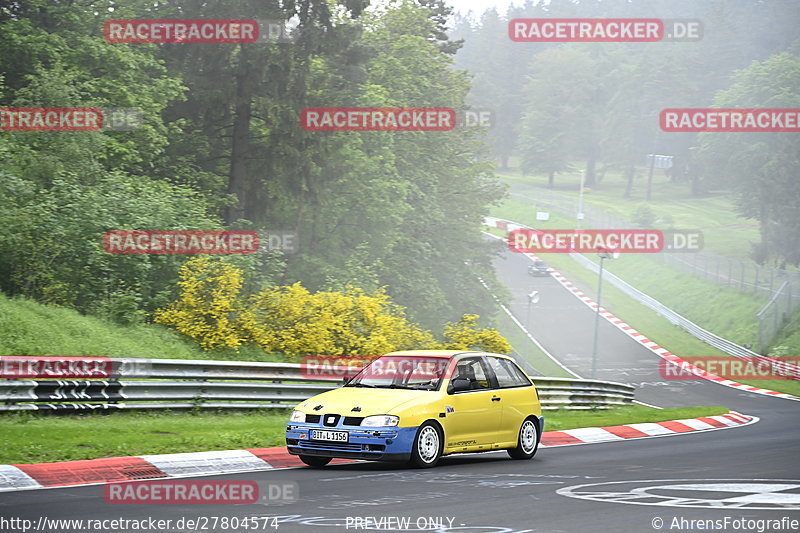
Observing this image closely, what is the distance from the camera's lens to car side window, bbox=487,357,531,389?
A: 14555mm

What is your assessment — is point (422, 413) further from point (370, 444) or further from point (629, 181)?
point (629, 181)

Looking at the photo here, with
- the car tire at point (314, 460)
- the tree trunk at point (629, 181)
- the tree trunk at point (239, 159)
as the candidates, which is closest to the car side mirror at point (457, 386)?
the car tire at point (314, 460)

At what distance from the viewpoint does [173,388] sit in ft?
56.4

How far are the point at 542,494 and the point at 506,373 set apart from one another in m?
4.34

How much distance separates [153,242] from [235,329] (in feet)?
14.4

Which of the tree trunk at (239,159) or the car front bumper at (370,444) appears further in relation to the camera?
the tree trunk at (239,159)

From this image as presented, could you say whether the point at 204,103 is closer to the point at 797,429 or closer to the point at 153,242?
the point at 153,242

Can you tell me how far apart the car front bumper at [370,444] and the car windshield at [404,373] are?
3.51ft

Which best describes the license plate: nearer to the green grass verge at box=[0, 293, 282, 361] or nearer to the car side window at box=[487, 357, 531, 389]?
the car side window at box=[487, 357, 531, 389]

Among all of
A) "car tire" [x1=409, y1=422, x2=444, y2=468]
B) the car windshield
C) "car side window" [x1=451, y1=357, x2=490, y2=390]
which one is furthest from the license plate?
"car side window" [x1=451, y1=357, x2=490, y2=390]

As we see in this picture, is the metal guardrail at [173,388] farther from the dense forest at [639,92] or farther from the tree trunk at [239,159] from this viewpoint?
the dense forest at [639,92]

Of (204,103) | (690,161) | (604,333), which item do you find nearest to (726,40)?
(690,161)

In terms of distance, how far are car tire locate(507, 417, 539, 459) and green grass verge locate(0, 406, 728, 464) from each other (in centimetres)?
329

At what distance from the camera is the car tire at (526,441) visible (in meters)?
14.6
